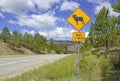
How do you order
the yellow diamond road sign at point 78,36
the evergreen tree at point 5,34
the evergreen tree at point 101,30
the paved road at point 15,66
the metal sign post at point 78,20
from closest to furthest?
the yellow diamond road sign at point 78,36
the metal sign post at point 78,20
the paved road at point 15,66
the evergreen tree at point 101,30
the evergreen tree at point 5,34

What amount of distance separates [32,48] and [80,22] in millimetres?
98101

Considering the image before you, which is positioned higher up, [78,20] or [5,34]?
[5,34]

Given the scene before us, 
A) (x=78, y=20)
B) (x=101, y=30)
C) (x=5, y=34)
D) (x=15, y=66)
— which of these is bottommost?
(x=15, y=66)

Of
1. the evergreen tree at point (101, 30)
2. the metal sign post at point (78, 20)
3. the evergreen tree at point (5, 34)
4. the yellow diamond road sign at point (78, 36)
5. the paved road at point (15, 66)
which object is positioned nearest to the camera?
the yellow diamond road sign at point (78, 36)

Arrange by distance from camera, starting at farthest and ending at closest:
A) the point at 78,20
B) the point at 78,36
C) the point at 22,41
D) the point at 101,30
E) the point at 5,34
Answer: the point at 22,41 → the point at 5,34 → the point at 101,30 → the point at 78,20 → the point at 78,36

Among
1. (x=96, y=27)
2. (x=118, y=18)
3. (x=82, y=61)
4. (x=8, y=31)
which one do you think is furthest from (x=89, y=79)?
(x=8, y=31)

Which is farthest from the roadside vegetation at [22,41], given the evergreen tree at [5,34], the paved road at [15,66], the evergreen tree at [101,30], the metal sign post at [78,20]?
the metal sign post at [78,20]

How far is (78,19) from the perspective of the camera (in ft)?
32.2

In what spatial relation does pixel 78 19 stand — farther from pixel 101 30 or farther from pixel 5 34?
pixel 5 34

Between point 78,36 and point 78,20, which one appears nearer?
point 78,36

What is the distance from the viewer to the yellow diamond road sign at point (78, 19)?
389 inches

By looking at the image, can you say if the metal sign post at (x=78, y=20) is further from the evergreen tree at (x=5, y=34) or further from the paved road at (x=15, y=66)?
the evergreen tree at (x=5, y=34)

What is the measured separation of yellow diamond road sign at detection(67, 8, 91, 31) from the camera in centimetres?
988

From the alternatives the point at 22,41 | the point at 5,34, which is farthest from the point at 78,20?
the point at 22,41
